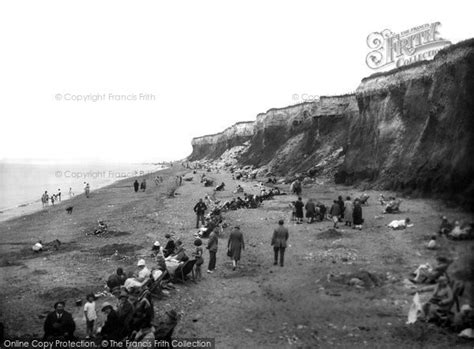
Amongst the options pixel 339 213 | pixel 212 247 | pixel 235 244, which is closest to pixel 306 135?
pixel 339 213

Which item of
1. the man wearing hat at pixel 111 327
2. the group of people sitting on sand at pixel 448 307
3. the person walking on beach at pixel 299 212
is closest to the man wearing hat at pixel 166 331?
the man wearing hat at pixel 111 327

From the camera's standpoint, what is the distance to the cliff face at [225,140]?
359 feet

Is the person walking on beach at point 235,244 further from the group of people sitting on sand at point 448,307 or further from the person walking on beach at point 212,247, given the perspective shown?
the group of people sitting on sand at point 448,307

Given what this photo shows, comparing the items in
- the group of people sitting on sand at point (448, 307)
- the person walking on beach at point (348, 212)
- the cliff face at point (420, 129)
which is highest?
the cliff face at point (420, 129)

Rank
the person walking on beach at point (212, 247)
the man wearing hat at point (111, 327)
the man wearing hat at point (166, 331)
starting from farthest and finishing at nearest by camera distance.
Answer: the person walking on beach at point (212, 247) → the man wearing hat at point (111, 327) → the man wearing hat at point (166, 331)

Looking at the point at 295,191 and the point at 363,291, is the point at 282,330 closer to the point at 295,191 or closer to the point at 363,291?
the point at 363,291

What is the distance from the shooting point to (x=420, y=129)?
28.9m

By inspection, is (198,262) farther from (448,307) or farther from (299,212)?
(299,212)

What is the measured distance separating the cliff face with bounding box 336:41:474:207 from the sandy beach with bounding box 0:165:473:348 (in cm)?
207

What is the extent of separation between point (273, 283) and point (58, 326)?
675 cm

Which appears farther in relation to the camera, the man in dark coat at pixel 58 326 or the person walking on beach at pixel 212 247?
the person walking on beach at pixel 212 247

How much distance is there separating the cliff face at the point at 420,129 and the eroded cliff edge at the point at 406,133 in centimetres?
4

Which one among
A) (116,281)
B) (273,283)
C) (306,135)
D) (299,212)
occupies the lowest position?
(273,283)

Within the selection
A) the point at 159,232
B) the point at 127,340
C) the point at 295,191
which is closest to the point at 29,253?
the point at 159,232
